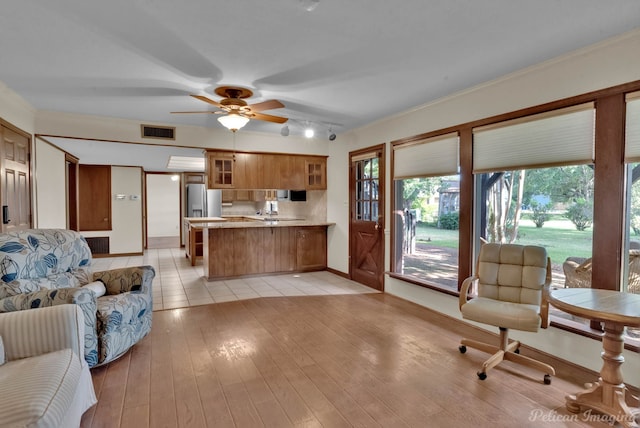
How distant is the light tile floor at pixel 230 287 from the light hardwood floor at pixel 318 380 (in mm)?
883

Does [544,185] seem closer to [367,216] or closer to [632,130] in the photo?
[632,130]

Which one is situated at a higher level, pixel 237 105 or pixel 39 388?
pixel 237 105

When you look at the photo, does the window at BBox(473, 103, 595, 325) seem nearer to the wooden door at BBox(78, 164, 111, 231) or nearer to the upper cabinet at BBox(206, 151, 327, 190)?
the upper cabinet at BBox(206, 151, 327, 190)

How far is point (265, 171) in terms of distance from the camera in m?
5.86

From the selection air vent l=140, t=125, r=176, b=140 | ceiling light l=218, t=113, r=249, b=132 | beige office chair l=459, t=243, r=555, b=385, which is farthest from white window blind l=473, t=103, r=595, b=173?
air vent l=140, t=125, r=176, b=140

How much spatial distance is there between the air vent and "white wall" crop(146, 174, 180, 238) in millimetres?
6800

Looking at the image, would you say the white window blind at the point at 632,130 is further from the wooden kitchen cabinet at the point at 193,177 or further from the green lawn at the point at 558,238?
the wooden kitchen cabinet at the point at 193,177

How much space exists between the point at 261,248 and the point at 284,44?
3926mm

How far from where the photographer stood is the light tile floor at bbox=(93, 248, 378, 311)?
457 centimetres

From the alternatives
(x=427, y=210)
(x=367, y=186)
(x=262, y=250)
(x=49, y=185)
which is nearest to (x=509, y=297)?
(x=427, y=210)

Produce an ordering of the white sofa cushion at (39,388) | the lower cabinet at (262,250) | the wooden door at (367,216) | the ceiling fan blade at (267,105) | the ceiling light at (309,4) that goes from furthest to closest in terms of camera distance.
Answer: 1. the lower cabinet at (262,250)
2. the wooden door at (367,216)
3. the ceiling fan blade at (267,105)
4. the ceiling light at (309,4)
5. the white sofa cushion at (39,388)

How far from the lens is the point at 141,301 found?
297 centimetres

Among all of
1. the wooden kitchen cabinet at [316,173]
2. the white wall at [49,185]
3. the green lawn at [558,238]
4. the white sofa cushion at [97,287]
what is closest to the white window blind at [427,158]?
the green lawn at [558,238]

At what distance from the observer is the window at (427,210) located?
12.8 ft
